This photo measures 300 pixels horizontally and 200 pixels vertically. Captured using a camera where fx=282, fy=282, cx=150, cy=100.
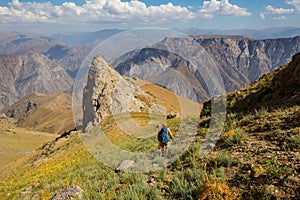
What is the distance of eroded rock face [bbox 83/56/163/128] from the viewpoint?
45.1m

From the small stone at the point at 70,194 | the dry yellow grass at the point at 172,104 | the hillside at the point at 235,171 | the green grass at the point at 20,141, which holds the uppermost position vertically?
the hillside at the point at 235,171

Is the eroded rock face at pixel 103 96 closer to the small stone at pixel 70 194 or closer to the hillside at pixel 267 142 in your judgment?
the hillside at pixel 267 142

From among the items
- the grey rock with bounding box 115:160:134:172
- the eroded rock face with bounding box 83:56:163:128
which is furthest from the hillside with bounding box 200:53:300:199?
the eroded rock face with bounding box 83:56:163:128

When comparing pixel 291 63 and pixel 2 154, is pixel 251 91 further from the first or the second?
A: pixel 2 154

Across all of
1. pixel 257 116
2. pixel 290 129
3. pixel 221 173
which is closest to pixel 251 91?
pixel 257 116

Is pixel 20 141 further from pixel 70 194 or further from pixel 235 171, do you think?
pixel 235 171

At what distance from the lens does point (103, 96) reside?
46.1m

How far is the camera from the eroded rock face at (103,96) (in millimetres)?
45062

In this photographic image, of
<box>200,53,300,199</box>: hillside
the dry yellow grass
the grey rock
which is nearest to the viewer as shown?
<box>200,53,300,199</box>: hillside

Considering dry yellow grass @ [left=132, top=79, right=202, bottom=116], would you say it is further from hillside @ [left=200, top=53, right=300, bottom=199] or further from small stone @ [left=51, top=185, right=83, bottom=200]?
small stone @ [left=51, top=185, right=83, bottom=200]

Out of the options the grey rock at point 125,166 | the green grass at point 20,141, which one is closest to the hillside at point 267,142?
the grey rock at point 125,166

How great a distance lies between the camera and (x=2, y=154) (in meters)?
88.0

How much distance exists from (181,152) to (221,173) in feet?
12.2

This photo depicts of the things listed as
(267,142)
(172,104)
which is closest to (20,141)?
(172,104)
